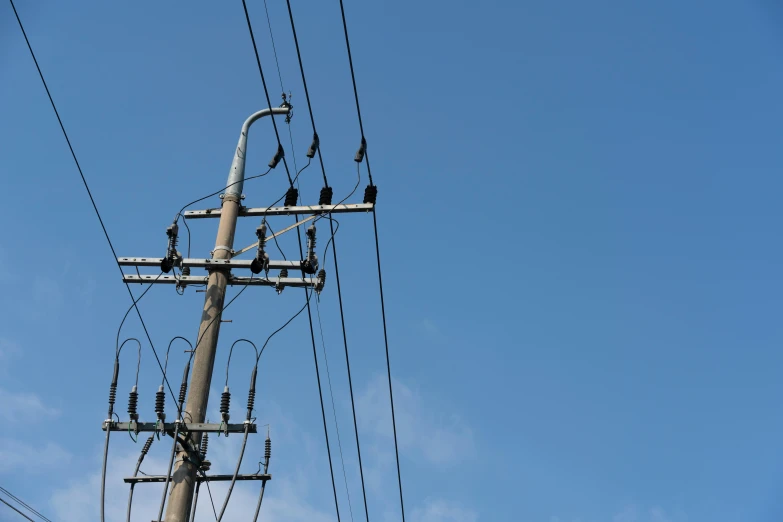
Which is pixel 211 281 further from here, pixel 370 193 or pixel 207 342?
pixel 370 193

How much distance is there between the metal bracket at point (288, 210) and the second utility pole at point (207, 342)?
0.21 metres

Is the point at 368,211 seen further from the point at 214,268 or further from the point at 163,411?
the point at 163,411

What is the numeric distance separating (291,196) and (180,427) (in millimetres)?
3871

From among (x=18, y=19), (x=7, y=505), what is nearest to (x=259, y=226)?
(x=18, y=19)

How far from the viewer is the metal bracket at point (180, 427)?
10984 mm

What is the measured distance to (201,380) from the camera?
37.5ft

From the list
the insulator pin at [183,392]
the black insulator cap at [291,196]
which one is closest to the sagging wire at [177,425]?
the insulator pin at [183,392]

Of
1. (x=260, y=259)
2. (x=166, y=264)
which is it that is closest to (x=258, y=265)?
(x=260, y=259)

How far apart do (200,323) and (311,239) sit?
6.21 ft

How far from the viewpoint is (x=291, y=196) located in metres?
13.3

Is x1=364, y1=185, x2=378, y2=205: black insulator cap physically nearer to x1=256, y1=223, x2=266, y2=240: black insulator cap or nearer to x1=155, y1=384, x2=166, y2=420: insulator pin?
x1=256, y1=223, x2=266, y2=240: black insulator cap

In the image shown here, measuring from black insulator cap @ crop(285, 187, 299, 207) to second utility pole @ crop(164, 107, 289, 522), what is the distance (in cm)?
67

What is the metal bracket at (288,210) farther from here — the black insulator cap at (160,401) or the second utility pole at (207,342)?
the black insulator cap at (160,401)

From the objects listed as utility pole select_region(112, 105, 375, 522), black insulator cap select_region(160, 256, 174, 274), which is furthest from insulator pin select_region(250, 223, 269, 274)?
black insulator cap select_region(160, 256, 174, 274)
